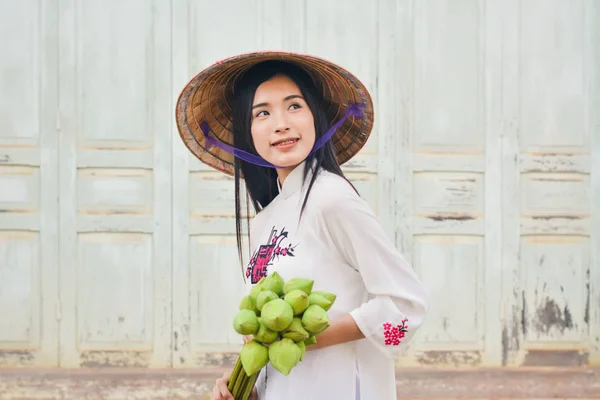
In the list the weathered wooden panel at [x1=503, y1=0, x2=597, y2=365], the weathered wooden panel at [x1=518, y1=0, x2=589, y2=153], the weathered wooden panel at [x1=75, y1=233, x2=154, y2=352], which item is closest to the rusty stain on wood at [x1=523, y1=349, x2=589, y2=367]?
the weathered wooden panel at [x1=503, y1=0, x2=597, y2=365]

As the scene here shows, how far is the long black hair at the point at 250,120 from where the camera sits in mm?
1749

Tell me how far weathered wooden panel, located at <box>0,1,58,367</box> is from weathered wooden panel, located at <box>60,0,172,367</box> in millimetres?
74

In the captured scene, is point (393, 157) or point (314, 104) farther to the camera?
point (393, 157)

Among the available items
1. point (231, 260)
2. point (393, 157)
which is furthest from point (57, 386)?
point (393, 157)

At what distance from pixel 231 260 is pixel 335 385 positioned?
9.45 ft

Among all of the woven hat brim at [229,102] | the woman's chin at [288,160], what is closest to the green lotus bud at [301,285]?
the woman's chin at [288,160]

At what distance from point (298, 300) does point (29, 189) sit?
3359 millimetres

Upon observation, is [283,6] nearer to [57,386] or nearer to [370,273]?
[57,386]

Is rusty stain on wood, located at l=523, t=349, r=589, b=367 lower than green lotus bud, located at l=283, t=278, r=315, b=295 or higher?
lower

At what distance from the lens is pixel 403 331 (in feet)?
5.04

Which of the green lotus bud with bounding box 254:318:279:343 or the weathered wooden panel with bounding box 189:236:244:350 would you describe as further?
the weathered wooden panel with bounding box 189:236:244:350

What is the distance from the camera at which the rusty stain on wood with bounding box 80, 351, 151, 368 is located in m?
4.41

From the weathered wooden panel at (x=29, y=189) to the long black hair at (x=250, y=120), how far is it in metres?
2.77

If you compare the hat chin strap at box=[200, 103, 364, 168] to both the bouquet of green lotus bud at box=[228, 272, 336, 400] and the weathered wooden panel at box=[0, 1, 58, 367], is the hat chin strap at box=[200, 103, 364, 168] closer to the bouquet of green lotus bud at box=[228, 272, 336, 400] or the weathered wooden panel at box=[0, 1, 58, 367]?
the bouquet of green lotus bud at box=[228, 272, 336, 400]
